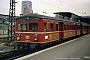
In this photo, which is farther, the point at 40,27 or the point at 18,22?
the point at 18,22

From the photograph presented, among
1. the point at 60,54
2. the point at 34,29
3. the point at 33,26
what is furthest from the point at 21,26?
the point at 60,54

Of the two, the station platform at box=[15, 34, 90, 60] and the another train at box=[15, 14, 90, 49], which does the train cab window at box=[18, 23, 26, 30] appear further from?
the station platform at box=[15, 34, 90, 60]

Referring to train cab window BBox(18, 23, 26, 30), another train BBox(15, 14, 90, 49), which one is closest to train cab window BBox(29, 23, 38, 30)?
another train BBox(15, 14, 90, 49)

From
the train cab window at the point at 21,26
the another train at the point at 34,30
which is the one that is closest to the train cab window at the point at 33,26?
the another train at the point at 34,30

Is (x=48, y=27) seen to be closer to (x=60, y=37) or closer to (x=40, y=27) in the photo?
(x=40, y=27)

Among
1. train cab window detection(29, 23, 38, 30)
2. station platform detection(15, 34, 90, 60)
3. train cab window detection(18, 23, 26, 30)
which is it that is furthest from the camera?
train cab window detection(18, 23, 26, 30)

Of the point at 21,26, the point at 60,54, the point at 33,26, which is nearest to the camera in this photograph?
the point at 60,54

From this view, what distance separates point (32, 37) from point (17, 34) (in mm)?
1607

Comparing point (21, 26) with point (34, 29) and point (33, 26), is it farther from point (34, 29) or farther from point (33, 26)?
point (34, 29)

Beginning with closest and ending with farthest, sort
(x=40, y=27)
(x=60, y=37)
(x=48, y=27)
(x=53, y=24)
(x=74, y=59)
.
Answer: (x=74, y=59)
(x=40, y=27)
(x=48, y=27)
(x=53, y=24)
(x=60, y=37)

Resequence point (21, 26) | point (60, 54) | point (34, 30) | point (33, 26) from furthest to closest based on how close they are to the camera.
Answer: point (21, 26), point (33, 26), point (34, 30), point (60, 54)

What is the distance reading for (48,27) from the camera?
55.3 ft

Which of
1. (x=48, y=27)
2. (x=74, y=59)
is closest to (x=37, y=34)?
(x=48, y=27)

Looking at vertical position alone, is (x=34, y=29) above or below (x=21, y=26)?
below
